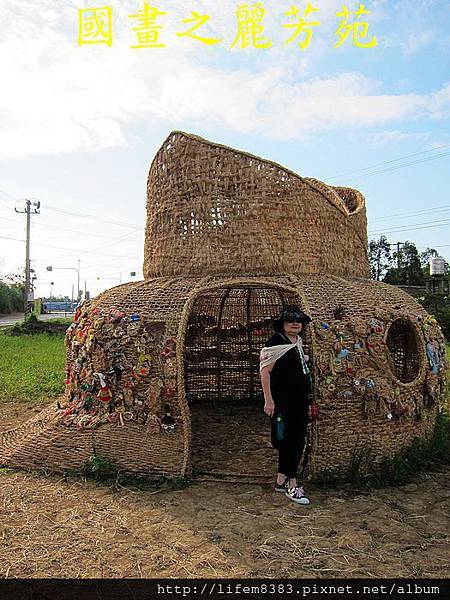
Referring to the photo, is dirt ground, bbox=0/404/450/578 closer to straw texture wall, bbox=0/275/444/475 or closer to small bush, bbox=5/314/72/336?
straw texture wall, bbox=0/275/444/475

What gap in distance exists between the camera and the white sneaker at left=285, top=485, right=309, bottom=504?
404 cm

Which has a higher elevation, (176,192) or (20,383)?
(176,192)

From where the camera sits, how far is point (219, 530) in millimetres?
3623

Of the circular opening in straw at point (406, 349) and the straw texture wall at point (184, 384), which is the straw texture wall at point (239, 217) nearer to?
the straw texture wall at point (184, 384)

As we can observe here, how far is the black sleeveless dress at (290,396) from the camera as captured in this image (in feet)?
13.7

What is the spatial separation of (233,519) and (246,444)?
201cm

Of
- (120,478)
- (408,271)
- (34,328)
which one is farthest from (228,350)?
(408,271)

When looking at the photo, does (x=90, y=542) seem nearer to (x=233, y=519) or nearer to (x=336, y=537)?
(x=233, y=519)

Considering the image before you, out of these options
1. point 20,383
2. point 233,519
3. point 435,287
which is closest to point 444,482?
point 233,519

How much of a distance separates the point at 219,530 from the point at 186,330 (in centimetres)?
200

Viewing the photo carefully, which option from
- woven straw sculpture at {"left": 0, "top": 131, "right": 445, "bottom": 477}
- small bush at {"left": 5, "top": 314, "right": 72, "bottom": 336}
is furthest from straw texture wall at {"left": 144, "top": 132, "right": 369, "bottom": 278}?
small bush at {"left": 5, "top": 314, "right": 72, "bottom": 336}

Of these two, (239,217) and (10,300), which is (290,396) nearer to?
(239,217)

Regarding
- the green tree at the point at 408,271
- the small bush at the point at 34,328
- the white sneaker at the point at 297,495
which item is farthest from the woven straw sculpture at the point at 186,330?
the green tree at the point at 408,271

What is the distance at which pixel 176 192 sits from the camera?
5.50 metres
